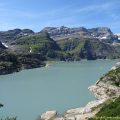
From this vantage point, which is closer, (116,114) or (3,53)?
(116,114)

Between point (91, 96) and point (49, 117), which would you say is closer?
point (49, 117)

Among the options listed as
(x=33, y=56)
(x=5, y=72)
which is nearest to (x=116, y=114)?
(x=5, y=72)

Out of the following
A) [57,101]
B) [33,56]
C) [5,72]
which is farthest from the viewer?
[33,56]

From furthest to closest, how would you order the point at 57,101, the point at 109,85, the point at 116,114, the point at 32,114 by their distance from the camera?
the point at 109,85
the point at 57,101
the point at 32,114
the point at 116,114

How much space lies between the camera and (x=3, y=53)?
163500 millimetres

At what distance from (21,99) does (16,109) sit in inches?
501

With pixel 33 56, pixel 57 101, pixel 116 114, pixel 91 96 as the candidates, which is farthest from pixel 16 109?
pixel 33 56

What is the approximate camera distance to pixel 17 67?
16112 cm

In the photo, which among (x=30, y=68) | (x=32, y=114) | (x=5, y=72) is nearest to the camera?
(x=32, y=114)

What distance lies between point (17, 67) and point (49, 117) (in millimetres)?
115260

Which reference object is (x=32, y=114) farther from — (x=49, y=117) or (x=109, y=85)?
(x=109, y=85)

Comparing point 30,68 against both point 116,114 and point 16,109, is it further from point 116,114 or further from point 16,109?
point 116,114

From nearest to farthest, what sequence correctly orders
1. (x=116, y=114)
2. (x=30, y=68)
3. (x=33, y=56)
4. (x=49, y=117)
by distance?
(x=116, y=114) < (x=49, y=117) < (x=30, y=68) < (x=33, y=56)

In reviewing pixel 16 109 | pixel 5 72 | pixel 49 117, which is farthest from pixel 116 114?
pixel 5 72
